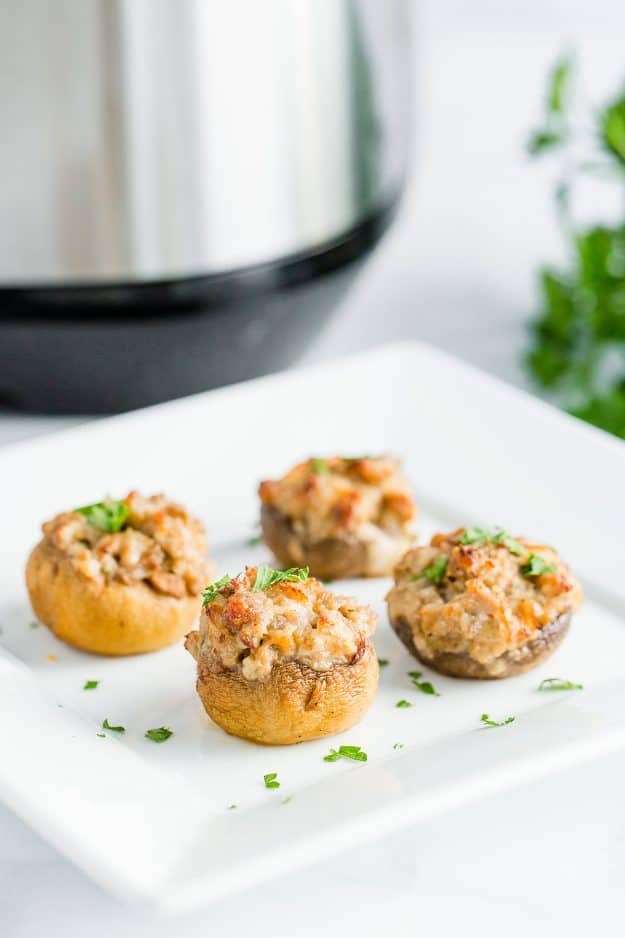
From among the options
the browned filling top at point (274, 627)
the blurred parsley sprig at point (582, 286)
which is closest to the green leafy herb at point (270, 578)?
the browned filling top at point (274, 627)

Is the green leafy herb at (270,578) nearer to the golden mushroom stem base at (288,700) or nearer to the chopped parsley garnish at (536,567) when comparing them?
the golden mushroom stem base at (288,700)

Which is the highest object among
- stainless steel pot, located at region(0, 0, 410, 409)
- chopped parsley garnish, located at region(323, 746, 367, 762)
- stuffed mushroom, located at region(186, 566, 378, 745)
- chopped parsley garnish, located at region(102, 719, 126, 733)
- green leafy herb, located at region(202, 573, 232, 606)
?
stainless steel pot, located at region(0, 0, 410, 409)

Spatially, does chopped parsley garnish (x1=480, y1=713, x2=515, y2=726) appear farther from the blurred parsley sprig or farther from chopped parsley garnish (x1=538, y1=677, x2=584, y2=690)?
the blurred parsley sprig

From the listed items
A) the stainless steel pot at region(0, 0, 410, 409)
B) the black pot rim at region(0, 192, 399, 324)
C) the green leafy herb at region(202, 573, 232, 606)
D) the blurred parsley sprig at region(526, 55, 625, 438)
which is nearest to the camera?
the green leafy herb at region(202, 573, 232, 606)

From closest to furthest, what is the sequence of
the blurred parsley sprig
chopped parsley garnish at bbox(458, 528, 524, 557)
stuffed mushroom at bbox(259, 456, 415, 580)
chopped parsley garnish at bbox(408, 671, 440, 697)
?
1. chopped parsley garnish at bbox(408, 671, 440, 697)
2. chopped parsley garnish at bbox(458, 528, 524, 557)
3. stuffed mushroom at bbox(259, 456, 415, 580)
4. the blurred parsley sprig

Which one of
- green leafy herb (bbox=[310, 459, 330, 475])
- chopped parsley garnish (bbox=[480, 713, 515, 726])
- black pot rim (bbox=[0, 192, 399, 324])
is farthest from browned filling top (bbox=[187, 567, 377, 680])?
black pot rim (bbox=[0, 192, 399, 324])

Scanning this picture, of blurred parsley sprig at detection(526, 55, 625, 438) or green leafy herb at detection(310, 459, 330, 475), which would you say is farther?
blurred parsley sprig at detection(526, 55, 625, 438)

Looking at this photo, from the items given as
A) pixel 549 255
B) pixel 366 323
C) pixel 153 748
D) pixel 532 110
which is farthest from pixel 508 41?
pixel 153 748

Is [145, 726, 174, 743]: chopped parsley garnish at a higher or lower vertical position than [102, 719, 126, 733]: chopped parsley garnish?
lower

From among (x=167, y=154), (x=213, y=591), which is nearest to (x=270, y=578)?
(x=213, y=591)
